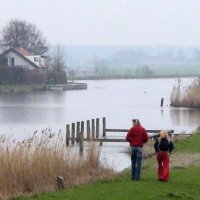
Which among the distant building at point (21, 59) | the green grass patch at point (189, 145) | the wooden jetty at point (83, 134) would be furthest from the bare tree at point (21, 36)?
the green grass patch at point (189, 145)

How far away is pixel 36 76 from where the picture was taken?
13138 centimetres

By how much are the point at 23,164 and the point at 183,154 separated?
9.31 m

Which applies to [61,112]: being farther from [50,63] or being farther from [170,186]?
[50,63]

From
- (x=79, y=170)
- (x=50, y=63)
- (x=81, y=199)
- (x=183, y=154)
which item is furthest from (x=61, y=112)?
(x=50, y=63)

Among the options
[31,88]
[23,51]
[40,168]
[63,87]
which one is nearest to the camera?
[40,168]

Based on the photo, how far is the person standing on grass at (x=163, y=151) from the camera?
18672 millimetres

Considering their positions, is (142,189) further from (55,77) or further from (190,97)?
(55,77)

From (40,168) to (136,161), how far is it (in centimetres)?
274

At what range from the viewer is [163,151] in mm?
18906

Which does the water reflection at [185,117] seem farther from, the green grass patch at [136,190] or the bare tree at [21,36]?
the bare tree at [21,36]

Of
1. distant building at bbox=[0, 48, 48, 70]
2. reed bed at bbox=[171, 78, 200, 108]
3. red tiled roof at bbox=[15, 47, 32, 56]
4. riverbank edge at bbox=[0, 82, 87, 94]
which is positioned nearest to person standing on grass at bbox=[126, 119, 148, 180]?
reed bed at bbox=[171, 78, 200, 108]

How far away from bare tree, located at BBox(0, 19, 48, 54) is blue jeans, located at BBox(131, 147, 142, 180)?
398ft

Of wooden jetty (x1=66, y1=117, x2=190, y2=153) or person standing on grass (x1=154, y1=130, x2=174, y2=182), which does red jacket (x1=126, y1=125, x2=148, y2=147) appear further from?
wooden jetty (x1=66, y1=117, x2=190, y2=153)

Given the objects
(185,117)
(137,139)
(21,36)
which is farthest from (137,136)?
(21,36)
